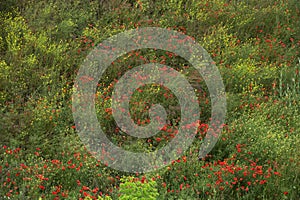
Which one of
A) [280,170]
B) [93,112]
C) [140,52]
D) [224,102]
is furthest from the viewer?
[140,52]

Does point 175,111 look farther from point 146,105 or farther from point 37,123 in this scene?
point 37,123

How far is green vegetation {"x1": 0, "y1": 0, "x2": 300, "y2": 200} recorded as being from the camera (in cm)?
551

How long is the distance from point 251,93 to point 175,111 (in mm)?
1402

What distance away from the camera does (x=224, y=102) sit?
23.4 ft

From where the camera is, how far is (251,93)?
24.9 ft

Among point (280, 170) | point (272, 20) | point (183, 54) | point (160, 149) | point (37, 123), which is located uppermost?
point (272, 20)

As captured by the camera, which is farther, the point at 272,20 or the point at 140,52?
the point at 272,20

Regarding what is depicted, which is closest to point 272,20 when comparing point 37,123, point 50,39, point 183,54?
point 183,54

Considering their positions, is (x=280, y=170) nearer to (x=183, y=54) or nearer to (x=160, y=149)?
(x=160, y=149)

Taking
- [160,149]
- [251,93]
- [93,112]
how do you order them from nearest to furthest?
[160,149] → [93,112] → [251,93]

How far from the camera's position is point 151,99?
7.10 metres

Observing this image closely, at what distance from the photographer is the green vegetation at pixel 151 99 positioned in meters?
5.51

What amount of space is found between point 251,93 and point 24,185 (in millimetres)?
3958

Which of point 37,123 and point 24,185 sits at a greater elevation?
point 37,123
